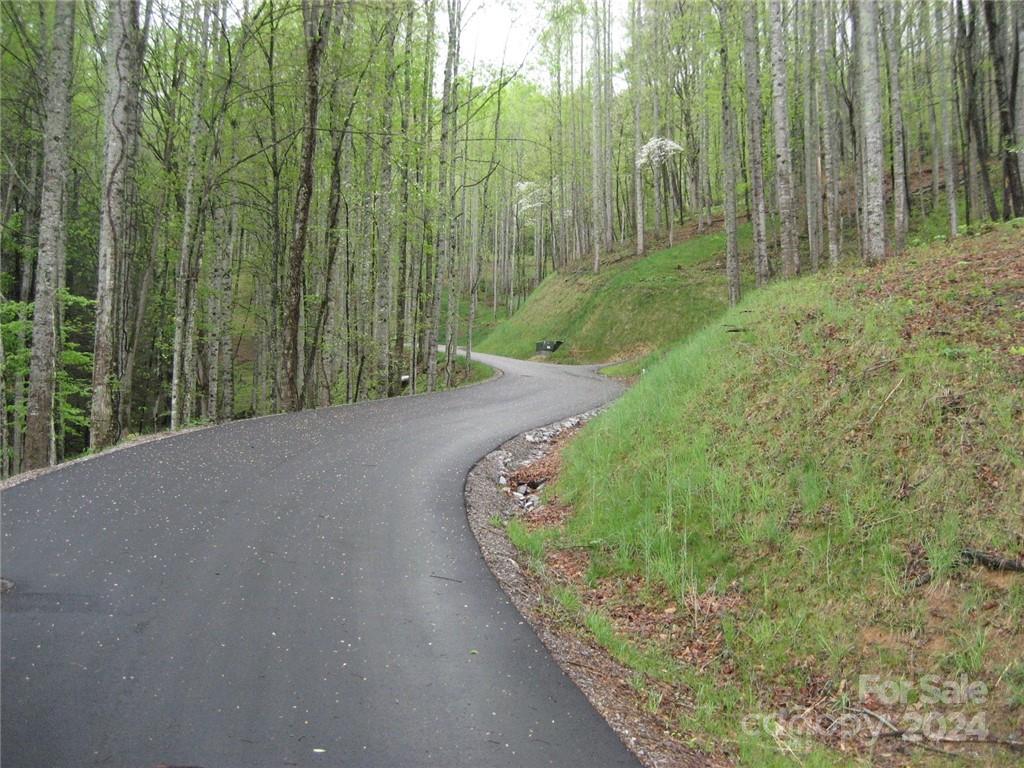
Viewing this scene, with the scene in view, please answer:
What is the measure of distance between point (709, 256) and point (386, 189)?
662 inches

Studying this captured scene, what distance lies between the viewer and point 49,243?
350 inches

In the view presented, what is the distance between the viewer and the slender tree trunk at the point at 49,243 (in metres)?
8.88

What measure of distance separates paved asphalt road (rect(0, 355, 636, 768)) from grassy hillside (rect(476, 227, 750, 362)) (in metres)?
18.9

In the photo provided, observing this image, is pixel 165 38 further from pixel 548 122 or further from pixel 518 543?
pixel 548 122

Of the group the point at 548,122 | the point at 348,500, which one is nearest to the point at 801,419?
the point at 348,500

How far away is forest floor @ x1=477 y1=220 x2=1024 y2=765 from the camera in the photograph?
351 cm

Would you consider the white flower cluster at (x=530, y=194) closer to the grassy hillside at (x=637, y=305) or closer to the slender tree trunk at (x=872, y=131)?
the grassy hillside at (x=637, y=305)

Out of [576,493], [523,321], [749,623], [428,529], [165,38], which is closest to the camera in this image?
[749,623]

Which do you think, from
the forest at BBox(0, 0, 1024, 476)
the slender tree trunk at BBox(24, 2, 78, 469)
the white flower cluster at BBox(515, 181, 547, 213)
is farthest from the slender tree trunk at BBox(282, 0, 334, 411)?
the white flower cluster at BBox(515, 181, 547, 213)

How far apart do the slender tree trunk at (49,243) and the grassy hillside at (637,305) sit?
18.6m

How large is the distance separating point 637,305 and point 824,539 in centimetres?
2183

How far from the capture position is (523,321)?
1358 inches

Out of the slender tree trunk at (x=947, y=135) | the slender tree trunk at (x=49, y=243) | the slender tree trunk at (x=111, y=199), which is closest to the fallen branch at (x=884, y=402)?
the slender tree trunk at (x=111, y=199)

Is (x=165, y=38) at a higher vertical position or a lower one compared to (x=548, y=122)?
lower
